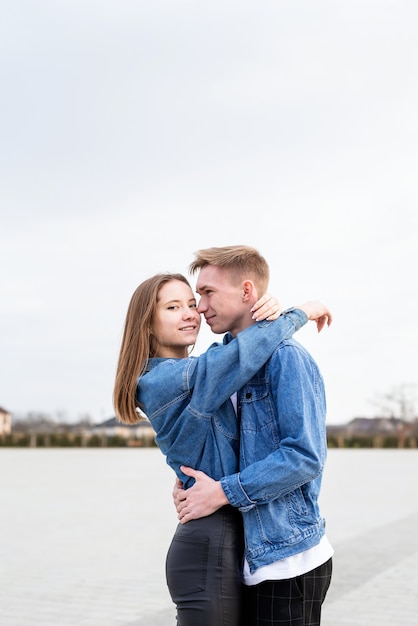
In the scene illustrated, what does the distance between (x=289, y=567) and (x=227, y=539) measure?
0.66 feet

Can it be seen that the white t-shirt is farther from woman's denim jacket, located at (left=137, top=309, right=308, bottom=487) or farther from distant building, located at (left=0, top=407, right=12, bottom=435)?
distant building, located at (left=0, top=407, right=12, bottom=435)

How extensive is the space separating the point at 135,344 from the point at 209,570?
74 cm

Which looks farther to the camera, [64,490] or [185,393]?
[64,490]

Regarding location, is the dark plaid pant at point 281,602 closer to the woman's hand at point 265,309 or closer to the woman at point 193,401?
the woman at point 193,401

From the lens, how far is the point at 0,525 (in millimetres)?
10273

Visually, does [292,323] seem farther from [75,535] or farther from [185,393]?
[75,535]

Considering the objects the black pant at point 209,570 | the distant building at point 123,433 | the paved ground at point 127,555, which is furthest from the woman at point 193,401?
the distant building at point 123,433

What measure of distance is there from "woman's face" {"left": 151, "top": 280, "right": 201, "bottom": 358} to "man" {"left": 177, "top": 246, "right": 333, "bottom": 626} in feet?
0.43

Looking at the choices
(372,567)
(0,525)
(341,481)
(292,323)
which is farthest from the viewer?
(341,481)

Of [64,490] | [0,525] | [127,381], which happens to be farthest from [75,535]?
[127,381]

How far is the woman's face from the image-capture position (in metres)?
2.76

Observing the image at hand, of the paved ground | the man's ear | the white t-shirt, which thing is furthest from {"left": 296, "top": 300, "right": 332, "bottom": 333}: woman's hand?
the paved ground

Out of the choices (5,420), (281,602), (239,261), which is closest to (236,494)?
(281,602)

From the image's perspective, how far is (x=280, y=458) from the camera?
2443 millimetres
